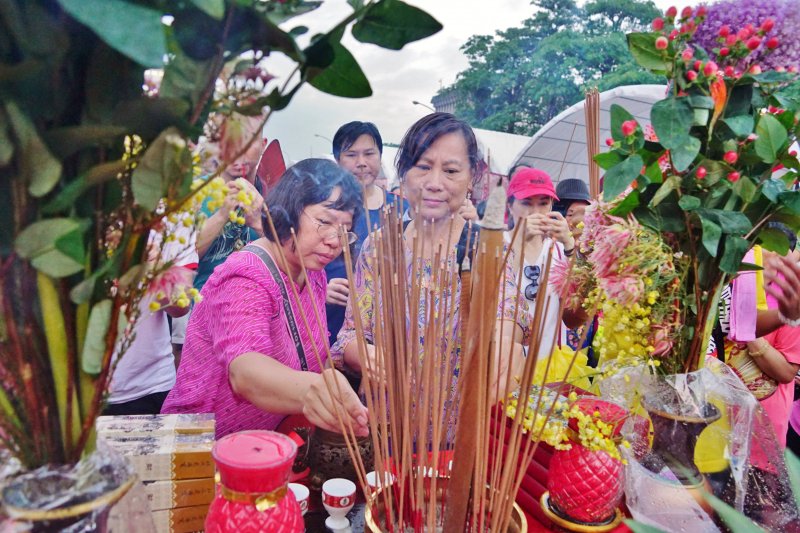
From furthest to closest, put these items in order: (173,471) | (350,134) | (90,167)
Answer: (350,134) → (173,471) → (90,167)

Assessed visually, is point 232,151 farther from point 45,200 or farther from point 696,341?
point 696,341

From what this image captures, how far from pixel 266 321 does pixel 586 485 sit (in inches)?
31.5

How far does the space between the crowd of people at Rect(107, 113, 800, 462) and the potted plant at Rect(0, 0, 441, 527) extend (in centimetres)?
47

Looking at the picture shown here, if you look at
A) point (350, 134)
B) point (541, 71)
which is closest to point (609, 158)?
point (350, 134)

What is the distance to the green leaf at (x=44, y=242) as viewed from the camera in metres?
0.41

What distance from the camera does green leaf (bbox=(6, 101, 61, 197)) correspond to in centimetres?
40

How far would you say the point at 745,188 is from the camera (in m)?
0.97

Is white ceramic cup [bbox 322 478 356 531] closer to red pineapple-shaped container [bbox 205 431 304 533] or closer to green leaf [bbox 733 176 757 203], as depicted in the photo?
red pineapple-shaped container [bbox 205 431 304 533]

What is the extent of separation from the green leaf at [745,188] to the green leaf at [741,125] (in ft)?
0.27

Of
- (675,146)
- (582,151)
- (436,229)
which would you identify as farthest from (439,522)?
(582,151)

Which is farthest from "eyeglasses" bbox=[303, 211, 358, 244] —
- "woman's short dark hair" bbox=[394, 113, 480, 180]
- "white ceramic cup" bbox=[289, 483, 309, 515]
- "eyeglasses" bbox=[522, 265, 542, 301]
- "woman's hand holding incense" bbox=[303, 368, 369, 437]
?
"eyeglasses" bbox=[522, 265, 542, 301]

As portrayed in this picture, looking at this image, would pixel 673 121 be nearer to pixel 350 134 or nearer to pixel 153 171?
pixel 153 171

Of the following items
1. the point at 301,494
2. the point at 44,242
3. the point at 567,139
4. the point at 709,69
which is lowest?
the point at 301,494

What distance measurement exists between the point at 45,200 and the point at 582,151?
7.45m
